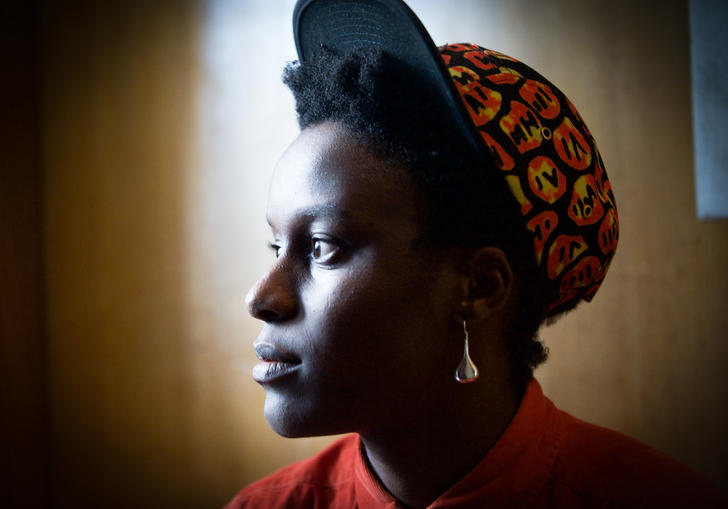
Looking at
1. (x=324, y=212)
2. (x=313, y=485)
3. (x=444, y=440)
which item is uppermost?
(x=324, y=212)

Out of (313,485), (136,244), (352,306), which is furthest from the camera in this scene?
(136,244)

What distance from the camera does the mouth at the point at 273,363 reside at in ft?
2.45

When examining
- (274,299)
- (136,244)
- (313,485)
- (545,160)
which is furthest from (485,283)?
(136,244)

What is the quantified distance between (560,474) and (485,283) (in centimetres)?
31

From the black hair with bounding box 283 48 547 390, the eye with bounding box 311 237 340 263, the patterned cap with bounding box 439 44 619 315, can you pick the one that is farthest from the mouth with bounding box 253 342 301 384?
the patterned cap with bounding box 439 44 619 315

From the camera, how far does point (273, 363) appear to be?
2.51 feet

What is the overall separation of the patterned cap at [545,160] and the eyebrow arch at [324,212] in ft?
0.69

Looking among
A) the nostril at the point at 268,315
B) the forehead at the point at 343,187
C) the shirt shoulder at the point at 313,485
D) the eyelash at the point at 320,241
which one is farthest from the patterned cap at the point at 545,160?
the shirt shoulder at the point at 313,485

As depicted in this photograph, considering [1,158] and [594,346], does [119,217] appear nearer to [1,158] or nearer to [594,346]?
[1,158]

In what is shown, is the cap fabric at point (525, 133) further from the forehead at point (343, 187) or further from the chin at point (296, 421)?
the chin at point (296, 421)

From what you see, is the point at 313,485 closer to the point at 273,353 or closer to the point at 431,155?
the point at 273,353

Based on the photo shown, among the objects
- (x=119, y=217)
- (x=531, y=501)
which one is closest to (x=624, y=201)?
(x=531, y=501)

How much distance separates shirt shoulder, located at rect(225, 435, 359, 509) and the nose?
319 millimetres

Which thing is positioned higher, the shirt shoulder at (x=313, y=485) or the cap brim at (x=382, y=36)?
the cap brim at (x=382, y=36)
